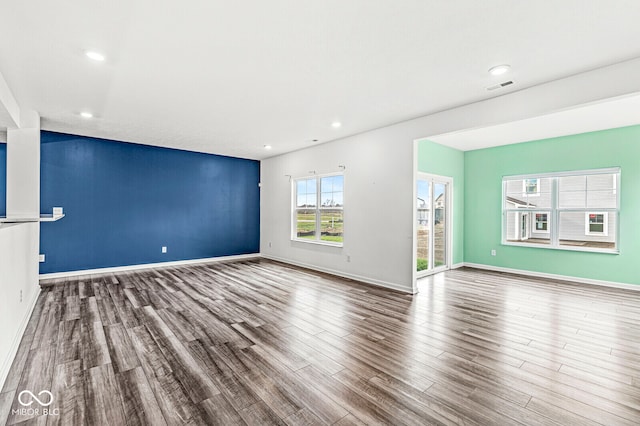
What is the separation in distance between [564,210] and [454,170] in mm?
2146

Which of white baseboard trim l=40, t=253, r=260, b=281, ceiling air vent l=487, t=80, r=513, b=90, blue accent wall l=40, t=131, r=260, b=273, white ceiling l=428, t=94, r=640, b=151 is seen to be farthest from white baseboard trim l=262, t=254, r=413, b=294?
ceiling air vent l=487, t=80, r=513, b=90

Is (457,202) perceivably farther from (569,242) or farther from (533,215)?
(569,242)

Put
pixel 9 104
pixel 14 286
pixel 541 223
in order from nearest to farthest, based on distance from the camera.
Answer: pixel 14 286 < pixel 9 104 < pixel 541 223

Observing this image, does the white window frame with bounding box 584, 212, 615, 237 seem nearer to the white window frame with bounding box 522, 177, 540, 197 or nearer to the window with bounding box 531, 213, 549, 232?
the window with bounding box 531, 213, 549, 232

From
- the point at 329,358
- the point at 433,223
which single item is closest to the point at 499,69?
the point at 329,358

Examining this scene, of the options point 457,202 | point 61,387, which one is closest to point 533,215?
point 457,202

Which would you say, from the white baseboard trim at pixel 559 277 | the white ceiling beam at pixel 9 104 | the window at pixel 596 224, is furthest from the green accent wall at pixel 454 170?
the white ceiling beam at pixel 9 104

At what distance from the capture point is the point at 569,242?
18.5ft

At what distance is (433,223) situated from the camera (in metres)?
6.24

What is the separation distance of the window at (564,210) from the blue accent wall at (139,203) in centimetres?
617

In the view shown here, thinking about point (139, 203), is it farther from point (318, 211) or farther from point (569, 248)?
point (569, 248)

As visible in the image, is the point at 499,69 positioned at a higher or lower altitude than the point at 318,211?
higher

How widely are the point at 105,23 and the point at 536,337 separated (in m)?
4.74

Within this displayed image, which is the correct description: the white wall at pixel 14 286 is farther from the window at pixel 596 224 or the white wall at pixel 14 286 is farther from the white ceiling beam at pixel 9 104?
the window at pixel 596 224
